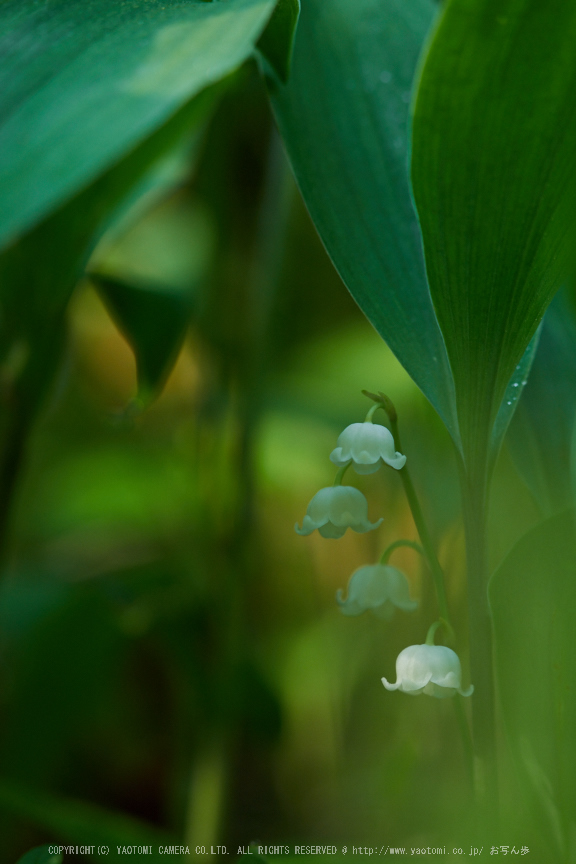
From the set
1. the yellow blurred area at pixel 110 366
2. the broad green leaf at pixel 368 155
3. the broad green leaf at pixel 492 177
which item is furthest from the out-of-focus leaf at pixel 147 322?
the yellow blurred area at pixel 110 366

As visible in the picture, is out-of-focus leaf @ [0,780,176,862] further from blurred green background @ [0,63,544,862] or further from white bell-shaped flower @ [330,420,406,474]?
white bell-shaped flower @ [330,420,406,474]

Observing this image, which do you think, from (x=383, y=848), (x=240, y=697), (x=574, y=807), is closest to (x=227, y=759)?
(x=240, y=697)

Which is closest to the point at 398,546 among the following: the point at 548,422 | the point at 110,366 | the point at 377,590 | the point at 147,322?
the point at 377,590

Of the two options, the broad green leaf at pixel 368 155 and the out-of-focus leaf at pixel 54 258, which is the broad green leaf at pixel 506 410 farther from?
the out-of-focus leaf at pixel 54 258

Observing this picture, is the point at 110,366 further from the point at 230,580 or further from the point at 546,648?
the point at 546,648

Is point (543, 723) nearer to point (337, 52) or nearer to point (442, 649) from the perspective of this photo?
point (442, 649)

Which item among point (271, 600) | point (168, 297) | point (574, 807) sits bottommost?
point (271, 600)

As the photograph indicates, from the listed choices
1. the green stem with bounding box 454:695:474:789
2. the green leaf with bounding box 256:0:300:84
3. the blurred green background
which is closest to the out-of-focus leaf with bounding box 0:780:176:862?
the blurred green background
